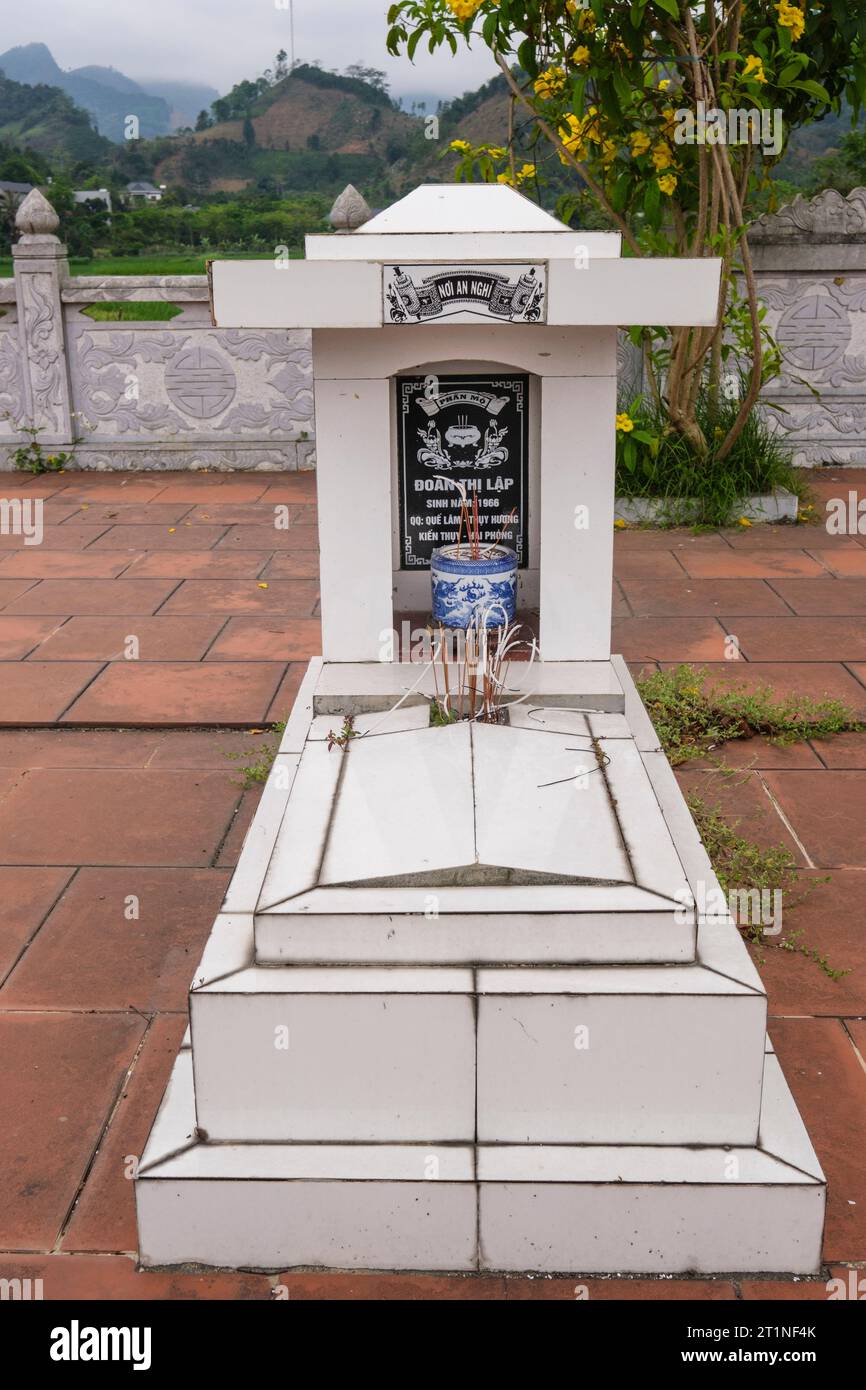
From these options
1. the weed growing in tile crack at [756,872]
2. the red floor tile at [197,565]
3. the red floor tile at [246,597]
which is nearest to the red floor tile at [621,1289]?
the weed growing in tile crack at [756,872]

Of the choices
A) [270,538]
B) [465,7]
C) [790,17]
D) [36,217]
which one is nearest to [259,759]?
[270,538]

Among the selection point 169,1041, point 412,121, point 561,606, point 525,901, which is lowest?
point 169,1041

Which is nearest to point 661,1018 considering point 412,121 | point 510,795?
point 510,795

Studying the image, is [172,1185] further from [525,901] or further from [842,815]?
[842,815]

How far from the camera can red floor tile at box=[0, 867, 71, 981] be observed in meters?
3.13

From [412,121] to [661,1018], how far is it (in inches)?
972

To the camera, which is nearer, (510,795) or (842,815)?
(510,795)

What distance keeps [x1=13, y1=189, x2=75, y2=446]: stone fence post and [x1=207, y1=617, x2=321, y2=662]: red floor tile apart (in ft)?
12.3

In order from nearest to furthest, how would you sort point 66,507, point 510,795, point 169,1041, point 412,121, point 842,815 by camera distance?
point 510,795, point 169,1041, point 842,815, point 66,507, point 412,121

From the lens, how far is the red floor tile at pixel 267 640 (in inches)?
203

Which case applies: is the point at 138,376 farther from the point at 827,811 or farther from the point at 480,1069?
the point at 480,1069

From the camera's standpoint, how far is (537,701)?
3.13 m

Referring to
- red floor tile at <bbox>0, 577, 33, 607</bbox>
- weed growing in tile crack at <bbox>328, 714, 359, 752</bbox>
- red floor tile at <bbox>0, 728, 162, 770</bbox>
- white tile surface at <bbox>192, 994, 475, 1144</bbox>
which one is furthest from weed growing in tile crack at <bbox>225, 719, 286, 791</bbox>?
red floor tile at <bbox>0, 577, 33, 607</bbox>

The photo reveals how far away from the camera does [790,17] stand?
6.13 metres
